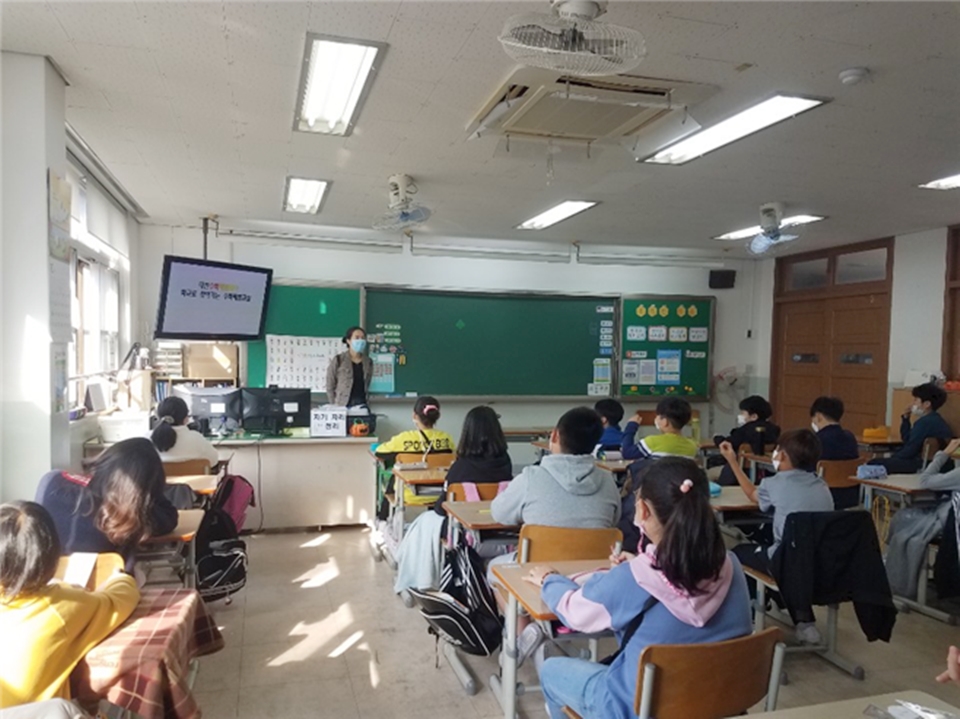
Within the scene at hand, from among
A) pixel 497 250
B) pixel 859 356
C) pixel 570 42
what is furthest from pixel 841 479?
pixel 497 250

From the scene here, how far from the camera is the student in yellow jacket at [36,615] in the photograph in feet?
5.20

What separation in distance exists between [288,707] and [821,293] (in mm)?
7066

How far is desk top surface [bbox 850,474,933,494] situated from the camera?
4.08 m

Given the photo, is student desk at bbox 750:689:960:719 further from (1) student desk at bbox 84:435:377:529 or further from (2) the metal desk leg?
(1) student desk at bbox 84:435:377:529

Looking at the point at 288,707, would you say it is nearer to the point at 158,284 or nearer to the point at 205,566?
the point at 205,566

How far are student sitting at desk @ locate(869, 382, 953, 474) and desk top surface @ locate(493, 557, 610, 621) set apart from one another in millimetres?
3880

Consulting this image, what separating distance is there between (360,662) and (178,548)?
103 centimetres

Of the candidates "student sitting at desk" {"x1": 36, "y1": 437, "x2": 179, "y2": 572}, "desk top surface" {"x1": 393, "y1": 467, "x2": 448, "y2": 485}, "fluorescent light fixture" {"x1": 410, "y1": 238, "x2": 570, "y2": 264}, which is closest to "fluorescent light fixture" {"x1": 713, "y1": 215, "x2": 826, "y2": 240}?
"fluorescent light fixture" {"x1": 410, "y1": 238, "x2": 570, "y2": 264}

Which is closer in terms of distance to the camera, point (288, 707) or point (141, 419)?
point (288, 707)

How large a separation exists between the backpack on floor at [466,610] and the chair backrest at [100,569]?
1.21 metres

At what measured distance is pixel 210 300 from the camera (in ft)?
19.2

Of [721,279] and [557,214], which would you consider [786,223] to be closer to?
[557,214]

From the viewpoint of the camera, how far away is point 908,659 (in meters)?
3.38

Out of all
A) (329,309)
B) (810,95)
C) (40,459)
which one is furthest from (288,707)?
(329,309)
